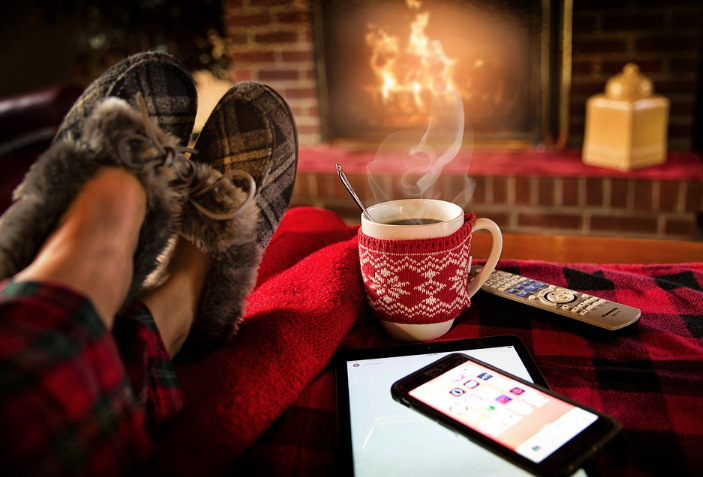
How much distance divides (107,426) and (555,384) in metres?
0.32

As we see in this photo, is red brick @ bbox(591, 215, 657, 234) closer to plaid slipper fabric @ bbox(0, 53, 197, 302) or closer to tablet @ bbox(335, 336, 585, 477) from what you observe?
tablet @ bbox(335, 336, 585, 477)

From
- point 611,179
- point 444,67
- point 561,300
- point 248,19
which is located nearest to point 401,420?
point 561,300

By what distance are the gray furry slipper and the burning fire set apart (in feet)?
4.22

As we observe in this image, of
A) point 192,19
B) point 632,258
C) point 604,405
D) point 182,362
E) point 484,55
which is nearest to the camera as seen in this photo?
point 604,405

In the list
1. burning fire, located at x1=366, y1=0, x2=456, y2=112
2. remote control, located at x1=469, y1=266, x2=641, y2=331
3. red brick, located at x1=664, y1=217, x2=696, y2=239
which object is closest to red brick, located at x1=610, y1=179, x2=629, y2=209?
red brick, located at x1=664, y1=217, x2=696, y2=239

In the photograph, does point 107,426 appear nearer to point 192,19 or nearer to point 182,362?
point 182,362

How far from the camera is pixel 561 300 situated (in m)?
0.56

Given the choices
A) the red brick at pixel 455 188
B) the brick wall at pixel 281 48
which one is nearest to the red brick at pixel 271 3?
the brick wall at pixel 281 48

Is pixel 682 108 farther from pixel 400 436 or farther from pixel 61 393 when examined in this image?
pixel 61 393

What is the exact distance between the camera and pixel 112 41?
2.44m

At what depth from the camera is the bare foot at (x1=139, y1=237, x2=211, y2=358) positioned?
49cm

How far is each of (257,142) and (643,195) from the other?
3.84ft

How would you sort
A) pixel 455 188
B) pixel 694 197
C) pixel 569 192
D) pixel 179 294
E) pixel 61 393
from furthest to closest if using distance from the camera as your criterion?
1. pixel 455 188
2. pixel 569 192
3. pixel 694 197
4. pixel 179 294
5. pixel 61 393

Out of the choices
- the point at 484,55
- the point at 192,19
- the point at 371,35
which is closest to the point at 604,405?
the point at 484,55
